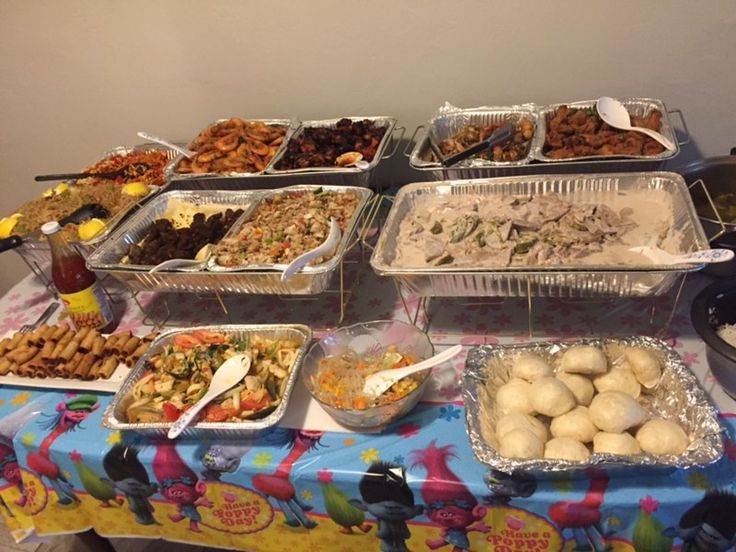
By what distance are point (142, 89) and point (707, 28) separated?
1997 mm

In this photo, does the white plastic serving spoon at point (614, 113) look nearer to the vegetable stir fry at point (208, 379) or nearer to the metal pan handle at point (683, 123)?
the metal pan handle at point (683, 123)

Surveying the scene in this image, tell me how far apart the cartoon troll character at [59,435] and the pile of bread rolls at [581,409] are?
96 centimetres

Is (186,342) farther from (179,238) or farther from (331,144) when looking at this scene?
(331,144)

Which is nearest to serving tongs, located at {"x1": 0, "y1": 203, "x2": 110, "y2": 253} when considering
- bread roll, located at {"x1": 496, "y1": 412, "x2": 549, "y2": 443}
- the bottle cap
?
the bottle cap

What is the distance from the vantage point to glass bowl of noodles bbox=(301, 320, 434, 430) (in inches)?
43.1

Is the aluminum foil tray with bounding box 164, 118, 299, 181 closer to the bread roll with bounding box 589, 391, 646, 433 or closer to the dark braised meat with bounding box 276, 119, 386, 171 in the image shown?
the dark braised meat with bounding box 276, 119, 386, 171

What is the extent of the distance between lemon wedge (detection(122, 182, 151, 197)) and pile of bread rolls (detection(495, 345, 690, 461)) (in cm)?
134

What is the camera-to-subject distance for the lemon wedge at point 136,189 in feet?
6.02

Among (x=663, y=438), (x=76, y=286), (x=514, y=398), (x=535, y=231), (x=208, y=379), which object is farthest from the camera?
(x=76, y=286)

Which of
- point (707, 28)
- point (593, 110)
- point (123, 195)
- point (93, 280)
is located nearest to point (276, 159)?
point (123, 195)

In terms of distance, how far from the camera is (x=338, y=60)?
196 centimetres

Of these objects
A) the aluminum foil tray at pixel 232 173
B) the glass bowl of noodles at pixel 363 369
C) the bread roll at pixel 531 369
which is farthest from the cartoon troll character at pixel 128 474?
the aluminum foil tray at pixel 232 173

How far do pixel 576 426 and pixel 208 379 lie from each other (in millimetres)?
767

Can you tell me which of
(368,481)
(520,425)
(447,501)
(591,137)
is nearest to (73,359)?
(368,481)
